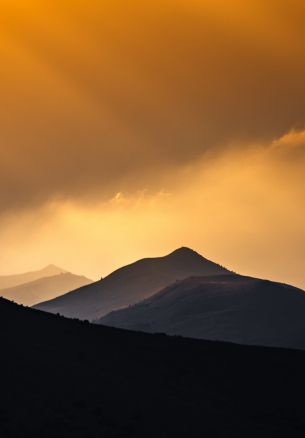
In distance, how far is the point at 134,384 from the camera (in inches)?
2068

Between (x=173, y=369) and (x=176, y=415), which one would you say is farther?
(x=173, y=369)

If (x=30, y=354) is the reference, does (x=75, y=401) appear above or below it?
below

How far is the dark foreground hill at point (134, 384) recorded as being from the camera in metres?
45.0

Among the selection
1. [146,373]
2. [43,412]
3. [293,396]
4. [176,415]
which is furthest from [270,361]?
[43,412]

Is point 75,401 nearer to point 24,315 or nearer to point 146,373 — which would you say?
point 146,373

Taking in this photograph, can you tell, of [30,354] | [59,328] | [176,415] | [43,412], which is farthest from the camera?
[59,328]

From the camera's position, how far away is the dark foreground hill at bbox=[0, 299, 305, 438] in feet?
148

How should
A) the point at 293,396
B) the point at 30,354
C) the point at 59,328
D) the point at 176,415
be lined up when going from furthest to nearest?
the point at 59,328
the point at 293,396
the point at 30,354
the point at 176,415

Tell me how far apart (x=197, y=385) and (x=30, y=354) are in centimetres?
1116

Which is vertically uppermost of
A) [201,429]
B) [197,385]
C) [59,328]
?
[59,328]

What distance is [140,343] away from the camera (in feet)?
207

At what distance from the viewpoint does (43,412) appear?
44375mm

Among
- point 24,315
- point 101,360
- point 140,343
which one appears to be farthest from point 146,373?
point 24,315

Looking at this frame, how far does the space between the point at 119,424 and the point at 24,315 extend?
19632 millimetres
